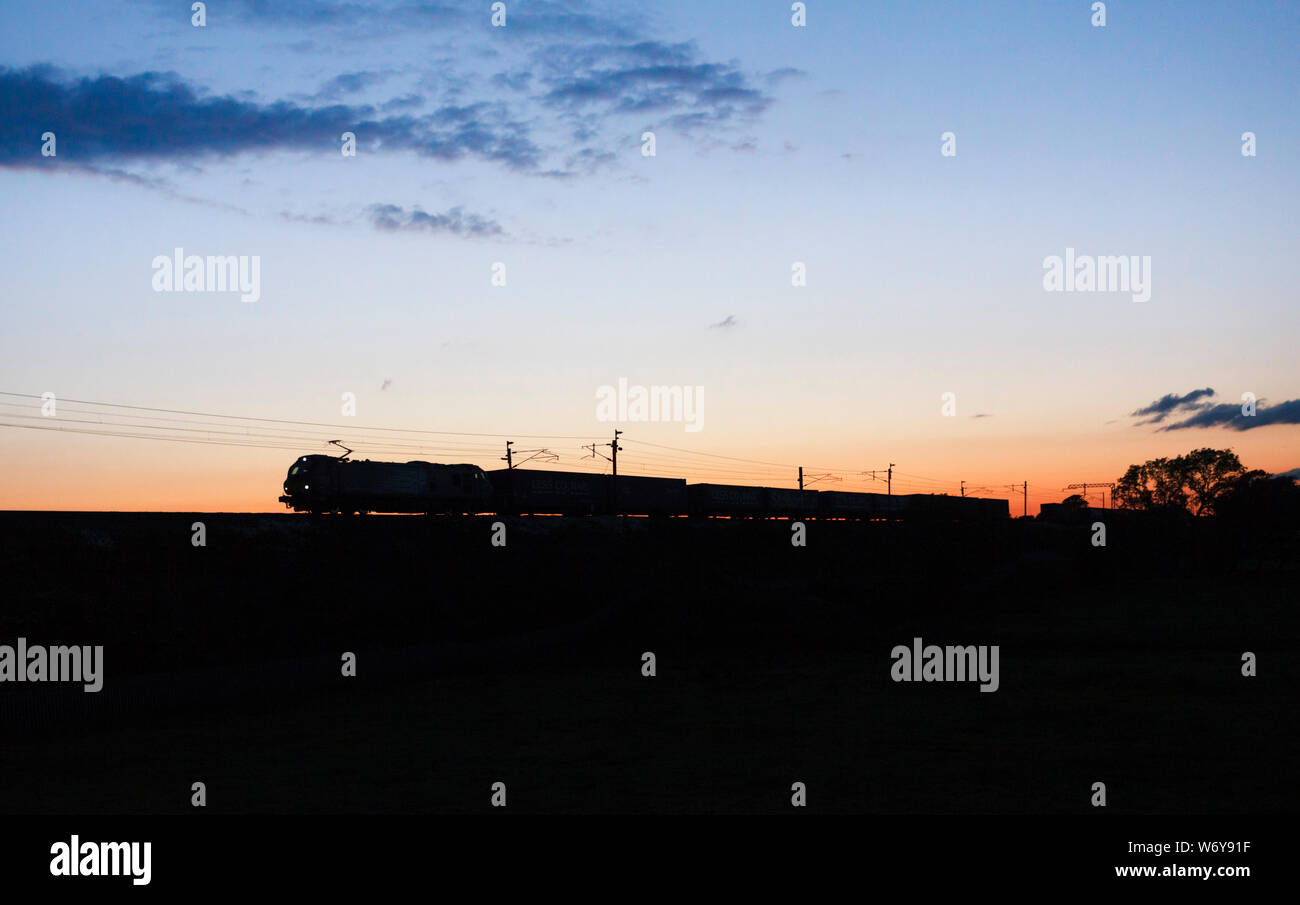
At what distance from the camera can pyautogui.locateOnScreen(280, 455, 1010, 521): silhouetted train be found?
2110 inches

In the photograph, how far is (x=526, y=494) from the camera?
6544 cm

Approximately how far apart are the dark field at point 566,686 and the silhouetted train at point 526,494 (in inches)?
252

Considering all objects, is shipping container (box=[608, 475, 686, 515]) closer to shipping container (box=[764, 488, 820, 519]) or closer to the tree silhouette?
shipping container (box=[764, 488, 820, 519])

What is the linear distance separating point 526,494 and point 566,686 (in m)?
33.9

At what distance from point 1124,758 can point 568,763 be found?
1243 cm

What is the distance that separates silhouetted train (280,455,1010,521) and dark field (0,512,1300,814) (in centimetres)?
640

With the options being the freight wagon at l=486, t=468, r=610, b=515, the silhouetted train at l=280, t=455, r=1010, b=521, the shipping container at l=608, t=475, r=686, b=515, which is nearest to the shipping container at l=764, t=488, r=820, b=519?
the silhouetted train at l=280, t=455, r=1010, b=521

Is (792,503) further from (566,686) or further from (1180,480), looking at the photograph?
(1180,480)

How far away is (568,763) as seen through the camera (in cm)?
2234

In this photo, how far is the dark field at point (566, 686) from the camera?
2023cm

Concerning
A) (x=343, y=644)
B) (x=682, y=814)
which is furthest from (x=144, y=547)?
(x=682, y=814)

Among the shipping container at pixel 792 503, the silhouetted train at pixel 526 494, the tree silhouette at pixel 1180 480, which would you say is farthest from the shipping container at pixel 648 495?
the tree silhouette at pixel 1180 480
